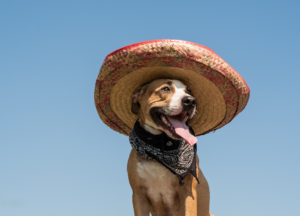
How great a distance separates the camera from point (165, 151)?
504cm

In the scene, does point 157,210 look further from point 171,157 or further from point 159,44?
point 159,44

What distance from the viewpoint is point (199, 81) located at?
516 centimetres

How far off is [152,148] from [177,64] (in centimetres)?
122

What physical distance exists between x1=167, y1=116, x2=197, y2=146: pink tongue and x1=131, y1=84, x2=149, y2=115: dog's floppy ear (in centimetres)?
68

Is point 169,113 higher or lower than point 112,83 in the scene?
lower

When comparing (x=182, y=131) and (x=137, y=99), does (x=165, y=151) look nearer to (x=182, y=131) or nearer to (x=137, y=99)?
(x=182, y=131)

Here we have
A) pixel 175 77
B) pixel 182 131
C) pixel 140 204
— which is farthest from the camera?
pixel 175 77

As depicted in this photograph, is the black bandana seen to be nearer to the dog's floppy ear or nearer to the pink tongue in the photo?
the pink tongue

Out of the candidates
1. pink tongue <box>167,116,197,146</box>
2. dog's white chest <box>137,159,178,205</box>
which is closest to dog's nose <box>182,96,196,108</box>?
pink tongue <box>167,116,197,146</box>

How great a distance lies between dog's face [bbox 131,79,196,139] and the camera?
4770mm

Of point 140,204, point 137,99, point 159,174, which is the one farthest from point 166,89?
point 140,204

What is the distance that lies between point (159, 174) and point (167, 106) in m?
1.01

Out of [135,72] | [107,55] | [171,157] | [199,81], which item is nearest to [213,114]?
[199,81]

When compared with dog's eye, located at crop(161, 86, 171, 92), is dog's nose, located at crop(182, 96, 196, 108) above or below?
below
